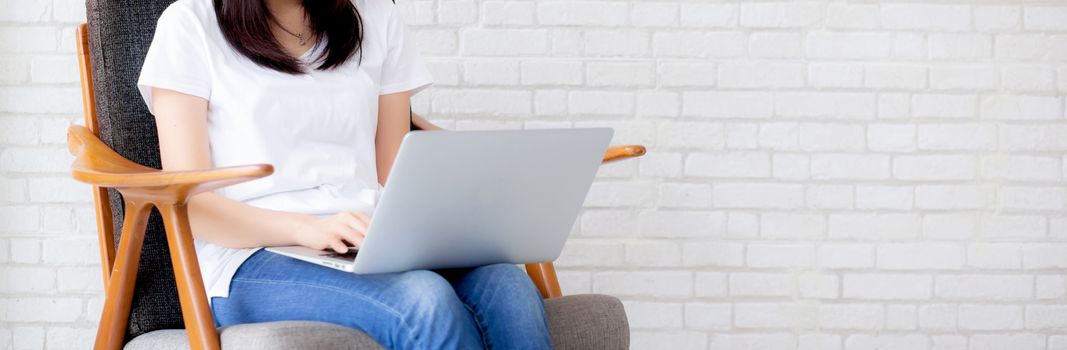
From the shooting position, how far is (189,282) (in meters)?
1.38

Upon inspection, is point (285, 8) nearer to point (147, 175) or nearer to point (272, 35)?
point (272, 35)

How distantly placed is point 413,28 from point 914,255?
55.0 inches

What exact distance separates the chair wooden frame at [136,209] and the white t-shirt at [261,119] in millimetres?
114

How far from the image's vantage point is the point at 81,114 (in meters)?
2.47

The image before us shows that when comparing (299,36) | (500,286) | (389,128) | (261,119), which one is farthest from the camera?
(389,128)

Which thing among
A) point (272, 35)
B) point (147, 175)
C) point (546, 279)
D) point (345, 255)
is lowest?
point (546, 279)

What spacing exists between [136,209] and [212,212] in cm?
11

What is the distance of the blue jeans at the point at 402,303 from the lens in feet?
4.33

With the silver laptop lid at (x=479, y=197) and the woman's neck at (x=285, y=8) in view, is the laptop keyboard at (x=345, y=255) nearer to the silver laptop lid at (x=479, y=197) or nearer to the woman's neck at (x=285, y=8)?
the silver laptop lid at (x=479, y=197)

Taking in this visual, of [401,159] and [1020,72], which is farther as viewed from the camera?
[1020,72]

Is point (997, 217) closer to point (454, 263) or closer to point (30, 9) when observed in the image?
point (454, 263)

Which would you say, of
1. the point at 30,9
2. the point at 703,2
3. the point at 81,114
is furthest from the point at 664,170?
the point at 30,9

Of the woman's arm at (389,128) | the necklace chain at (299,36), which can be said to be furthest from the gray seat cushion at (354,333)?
the necklace chain at (299,36)

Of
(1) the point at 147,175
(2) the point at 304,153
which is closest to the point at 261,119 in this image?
(2) the point at 304,153
